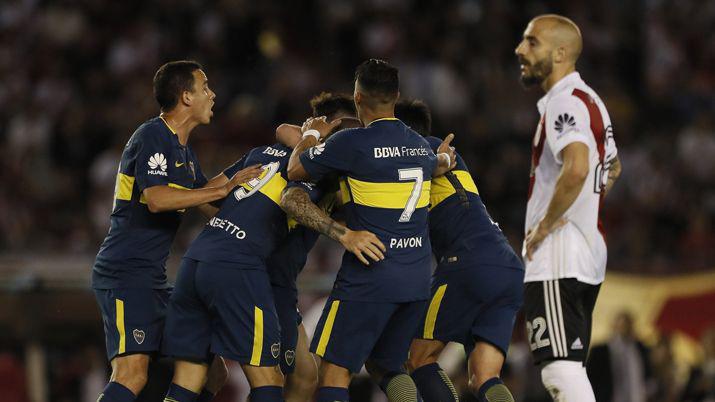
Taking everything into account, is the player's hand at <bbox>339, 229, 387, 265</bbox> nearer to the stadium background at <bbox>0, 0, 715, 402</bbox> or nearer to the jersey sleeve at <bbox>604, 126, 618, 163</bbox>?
the jersey sleeve at <bbox>604, 126, 618, 163</bbox>

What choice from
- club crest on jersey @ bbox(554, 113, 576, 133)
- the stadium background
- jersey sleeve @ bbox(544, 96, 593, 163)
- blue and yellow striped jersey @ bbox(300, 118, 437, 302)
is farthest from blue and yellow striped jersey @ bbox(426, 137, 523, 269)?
the stadium background

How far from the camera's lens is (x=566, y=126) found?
23.7ft

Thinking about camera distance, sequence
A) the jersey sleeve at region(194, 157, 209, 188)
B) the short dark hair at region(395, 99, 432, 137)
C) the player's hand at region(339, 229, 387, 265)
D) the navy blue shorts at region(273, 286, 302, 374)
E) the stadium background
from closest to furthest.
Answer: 1. the player's hand at region(339, 229, 387, 265)
2. the navy blue shorts at region(273, 286, 302, 374)
3. the jersey sleeve at region(194, 157, 209, 188)
4. the short dark hair at region(395, 99, 432, 137)
5. the stadium background

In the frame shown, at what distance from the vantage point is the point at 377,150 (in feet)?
22.6

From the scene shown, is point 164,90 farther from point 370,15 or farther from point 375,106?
point 370,15

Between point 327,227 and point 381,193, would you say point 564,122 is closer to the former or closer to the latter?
point 381,193

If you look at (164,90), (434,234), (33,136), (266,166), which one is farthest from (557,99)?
(33,136)

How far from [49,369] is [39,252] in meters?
1.46

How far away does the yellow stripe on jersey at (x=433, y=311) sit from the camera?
7.45 meters

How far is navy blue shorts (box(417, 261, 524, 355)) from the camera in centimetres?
737

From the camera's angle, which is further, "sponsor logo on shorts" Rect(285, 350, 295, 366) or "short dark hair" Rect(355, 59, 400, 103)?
"sponsor logo on shorts" Rect(285, 350, 295, 366)

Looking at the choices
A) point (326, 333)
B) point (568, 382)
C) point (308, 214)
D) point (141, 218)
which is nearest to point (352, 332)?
point (326, 333)

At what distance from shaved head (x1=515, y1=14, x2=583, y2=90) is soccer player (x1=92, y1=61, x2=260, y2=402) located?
1878 millimetres

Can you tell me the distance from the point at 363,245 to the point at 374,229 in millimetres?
172
